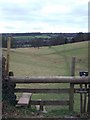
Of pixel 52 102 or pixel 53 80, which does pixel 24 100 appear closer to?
pixel 52 102

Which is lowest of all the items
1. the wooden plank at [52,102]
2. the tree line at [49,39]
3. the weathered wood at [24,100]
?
the wooden plank at [52,102]

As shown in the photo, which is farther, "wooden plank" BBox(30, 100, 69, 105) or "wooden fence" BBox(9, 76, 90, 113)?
"wooden plank" BBox(30, 100, 69, 105)

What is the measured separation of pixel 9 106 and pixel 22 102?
316 millimetres

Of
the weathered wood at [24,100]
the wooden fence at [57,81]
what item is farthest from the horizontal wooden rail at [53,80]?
the weathered wood at [24,100]

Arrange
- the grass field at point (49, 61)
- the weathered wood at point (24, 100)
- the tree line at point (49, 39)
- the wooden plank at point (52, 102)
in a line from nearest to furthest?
1. the weathered wood at point (24, 100)
2. the wooden plank at point (52, 102)
3. the tree line at point (49, 39)
4. the grass field at point (49, 61)

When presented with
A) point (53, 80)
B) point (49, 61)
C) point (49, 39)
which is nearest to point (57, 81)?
point (53, 80)

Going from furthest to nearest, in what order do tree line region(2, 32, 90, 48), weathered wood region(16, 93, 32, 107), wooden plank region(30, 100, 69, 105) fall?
tree line region(2, 32, 90, 48) < wooden plank region(30, 100, 69, 105) < weathered wood region(16, 93, 32, 107)

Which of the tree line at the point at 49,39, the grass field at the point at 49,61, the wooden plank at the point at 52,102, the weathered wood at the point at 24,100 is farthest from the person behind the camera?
the grass field at the point at 49,61

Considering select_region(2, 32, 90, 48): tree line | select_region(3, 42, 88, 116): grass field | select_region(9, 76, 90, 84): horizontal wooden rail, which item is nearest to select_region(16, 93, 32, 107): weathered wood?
select_region(9, 76, 90, 84): horizontal wooden rail

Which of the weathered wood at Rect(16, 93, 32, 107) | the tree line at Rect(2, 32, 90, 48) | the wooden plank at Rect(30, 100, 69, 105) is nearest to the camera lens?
the weathered wood at Rect(16, 93, 32, 107)

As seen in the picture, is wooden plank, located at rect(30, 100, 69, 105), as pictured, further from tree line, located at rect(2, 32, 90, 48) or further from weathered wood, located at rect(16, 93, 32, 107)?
tree line, located at rect(2, 32, 90, 48)

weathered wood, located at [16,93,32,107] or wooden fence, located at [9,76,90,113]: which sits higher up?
wooden fence, located at [9,76,90,113]

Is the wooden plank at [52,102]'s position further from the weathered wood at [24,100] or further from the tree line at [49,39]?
the tree line at [49,39]

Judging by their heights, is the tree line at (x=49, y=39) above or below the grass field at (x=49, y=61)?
above
